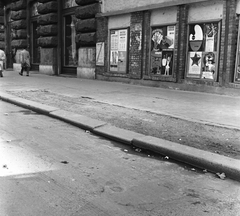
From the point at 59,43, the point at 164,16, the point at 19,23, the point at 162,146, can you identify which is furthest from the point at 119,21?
the point at 19,23

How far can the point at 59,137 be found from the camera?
19.3 ft

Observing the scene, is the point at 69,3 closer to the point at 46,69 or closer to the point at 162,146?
the point at 46,69

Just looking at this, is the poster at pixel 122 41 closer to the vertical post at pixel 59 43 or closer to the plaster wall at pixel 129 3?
the plaster wall at pixel 129 3

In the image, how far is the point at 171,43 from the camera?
1234cm

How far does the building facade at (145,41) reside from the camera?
10.7 meters

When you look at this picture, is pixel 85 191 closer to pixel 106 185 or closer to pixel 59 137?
pixel 106 185

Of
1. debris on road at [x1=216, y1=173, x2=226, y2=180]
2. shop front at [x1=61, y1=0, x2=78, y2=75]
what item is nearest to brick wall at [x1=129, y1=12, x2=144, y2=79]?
shop front at [x1=61, y1=0, x2=78, y2=75]

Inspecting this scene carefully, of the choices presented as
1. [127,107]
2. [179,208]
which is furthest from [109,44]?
[179,208]

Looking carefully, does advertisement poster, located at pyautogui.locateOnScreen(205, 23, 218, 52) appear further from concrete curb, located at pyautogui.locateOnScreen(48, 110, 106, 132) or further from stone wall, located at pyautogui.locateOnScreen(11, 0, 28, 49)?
stone wall, located at pyautogui.locateOnScreen(11, 0, 28, 49)

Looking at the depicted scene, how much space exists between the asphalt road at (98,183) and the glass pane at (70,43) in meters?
13.7

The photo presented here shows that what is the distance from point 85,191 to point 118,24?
481 inches

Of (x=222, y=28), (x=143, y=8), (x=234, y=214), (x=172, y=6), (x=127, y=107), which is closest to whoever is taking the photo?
(x=234, y=214)

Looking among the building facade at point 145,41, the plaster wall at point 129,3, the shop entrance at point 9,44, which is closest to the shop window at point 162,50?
the building facade at point 145,41

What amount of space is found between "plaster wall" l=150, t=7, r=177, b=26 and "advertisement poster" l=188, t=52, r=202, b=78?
1.61 meters
